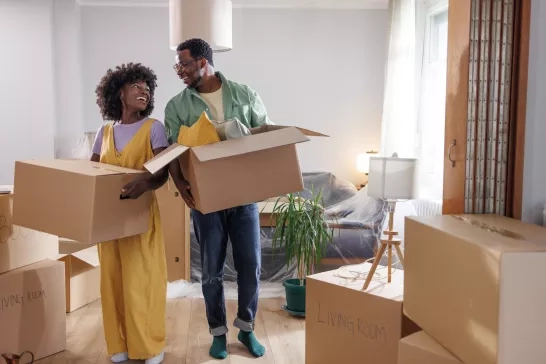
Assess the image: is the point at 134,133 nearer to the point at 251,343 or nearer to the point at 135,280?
the point at 135,280

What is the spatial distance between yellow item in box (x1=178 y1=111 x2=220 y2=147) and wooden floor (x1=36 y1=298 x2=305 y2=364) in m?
0.98

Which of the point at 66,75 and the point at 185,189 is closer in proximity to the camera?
the point at 185,189

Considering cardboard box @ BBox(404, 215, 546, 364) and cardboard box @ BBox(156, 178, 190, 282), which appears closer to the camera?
cardboard box @ BBox(404, 215, 546, 364)

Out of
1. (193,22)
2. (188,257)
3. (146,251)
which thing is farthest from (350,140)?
(146,251)

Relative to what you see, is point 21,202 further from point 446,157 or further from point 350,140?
point 350,140

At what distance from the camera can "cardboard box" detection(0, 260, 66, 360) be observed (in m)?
2.19

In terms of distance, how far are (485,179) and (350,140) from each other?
3.31 metres

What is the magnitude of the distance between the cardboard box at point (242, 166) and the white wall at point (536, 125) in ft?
2.16

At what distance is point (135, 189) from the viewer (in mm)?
1970

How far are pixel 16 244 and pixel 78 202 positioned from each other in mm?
608

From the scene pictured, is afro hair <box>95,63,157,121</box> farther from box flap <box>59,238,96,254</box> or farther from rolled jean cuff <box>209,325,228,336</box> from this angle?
box flap <box>59,238,96,254</box>

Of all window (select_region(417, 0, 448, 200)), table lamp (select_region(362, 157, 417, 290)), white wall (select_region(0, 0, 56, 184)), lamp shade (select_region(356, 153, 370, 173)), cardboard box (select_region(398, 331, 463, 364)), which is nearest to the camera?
cardboard box (select_region(398, 331, 463, 364))

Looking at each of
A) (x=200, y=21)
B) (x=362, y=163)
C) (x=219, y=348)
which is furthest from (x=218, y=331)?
(x=362, y=163)

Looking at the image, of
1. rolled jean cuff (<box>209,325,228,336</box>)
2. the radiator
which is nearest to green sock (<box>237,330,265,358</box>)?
rolled jean cuff (<box>209,325,228,336</box>)
